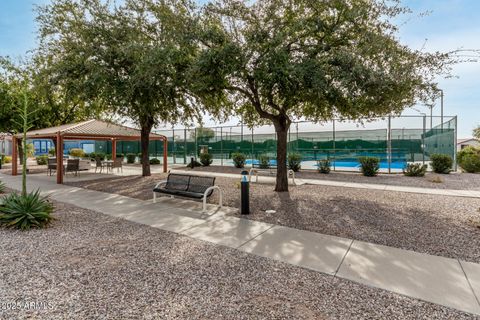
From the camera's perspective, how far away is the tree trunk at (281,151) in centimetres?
919

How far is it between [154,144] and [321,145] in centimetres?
1532

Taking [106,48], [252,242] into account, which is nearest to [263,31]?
[252,242]

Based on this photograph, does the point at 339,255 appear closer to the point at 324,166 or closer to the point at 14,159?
the point at 324,166

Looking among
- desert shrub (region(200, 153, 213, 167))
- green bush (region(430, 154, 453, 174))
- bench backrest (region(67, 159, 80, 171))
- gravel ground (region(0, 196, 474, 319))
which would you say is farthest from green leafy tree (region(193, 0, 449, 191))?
desert shrub (region(200, 153, 213, 167))

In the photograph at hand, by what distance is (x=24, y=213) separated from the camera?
5523 mm

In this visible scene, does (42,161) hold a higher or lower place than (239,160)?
lower

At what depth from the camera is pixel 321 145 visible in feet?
74.6

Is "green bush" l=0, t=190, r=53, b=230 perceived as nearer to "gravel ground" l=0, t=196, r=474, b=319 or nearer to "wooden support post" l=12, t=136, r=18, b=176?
"gravel ground" l=0, t=196, r=474, b=319

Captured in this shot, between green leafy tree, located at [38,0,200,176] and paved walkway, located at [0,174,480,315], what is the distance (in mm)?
4334

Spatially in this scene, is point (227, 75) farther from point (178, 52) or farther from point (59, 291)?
point (59, 291)

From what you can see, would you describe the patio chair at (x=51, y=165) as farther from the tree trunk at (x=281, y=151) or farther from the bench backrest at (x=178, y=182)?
the tree trunk at (x=281, y=151)

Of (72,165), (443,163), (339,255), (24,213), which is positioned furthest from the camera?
(443,163)

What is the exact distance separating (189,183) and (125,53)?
15.5ft

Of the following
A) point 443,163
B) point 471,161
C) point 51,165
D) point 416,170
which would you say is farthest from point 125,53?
point 471,161
